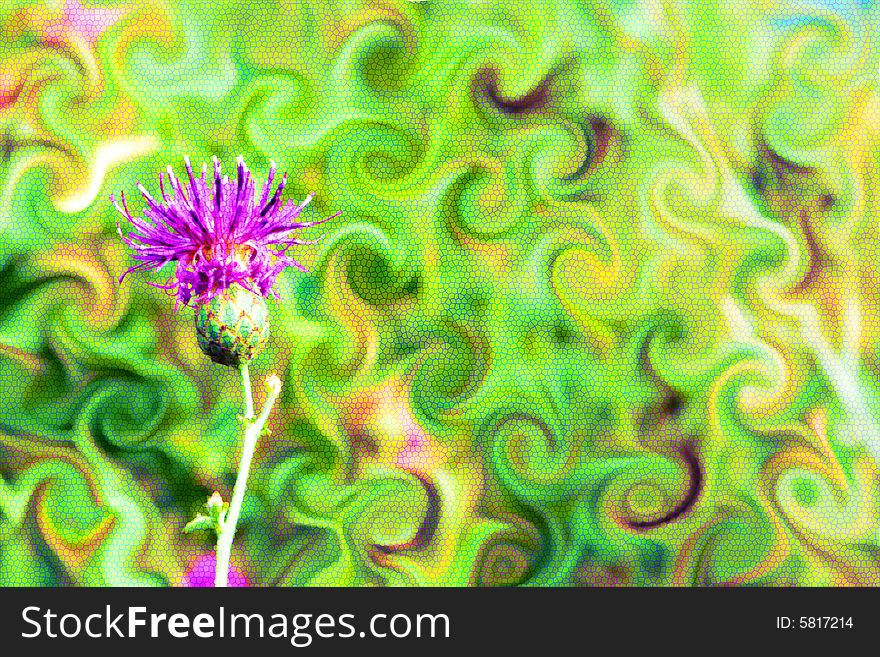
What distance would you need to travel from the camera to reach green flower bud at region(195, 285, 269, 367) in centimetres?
169

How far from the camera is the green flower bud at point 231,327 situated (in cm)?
169

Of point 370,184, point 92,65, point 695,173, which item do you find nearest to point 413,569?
point 370,184

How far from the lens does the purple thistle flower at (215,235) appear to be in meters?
1.72

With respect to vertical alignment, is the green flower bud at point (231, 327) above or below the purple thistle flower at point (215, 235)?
below

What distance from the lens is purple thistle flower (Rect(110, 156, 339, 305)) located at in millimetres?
1725

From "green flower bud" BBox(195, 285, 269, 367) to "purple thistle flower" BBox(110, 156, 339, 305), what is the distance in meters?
0.02

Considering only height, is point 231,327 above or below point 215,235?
below

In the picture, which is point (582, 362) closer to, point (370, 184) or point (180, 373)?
point (370, 184)

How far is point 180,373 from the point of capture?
7.91 ft

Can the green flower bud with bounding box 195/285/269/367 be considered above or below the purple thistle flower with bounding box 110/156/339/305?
below

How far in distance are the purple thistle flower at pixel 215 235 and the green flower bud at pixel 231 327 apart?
2 cm

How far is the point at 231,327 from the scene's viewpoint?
5.55 feet

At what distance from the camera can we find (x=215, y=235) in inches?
68.1

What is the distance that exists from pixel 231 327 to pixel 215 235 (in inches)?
6.7
